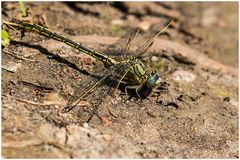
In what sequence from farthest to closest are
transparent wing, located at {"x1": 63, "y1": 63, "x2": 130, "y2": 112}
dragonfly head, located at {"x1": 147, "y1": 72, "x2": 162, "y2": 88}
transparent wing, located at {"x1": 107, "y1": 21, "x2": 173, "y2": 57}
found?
transparent wing, located at {"x1": 107, "y1": 21, "x2": 173, "y2": 57} → dragonfly head, located at {"x1": 147, "y1": 72, "x2": 162, "y2": 88} → transparent wing, located at {"x1": 63, "y1": 63, "x2": 130, "y2": 112}

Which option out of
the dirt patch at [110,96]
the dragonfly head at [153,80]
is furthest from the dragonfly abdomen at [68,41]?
the dragonfly head at [153,80]

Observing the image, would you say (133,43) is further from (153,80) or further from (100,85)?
(100,85)

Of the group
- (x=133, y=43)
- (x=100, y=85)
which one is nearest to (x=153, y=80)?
(x=100, y=85)

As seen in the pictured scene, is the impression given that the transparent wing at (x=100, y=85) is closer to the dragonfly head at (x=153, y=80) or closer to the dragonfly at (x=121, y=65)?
the dragonfly at (x=121, y=65)

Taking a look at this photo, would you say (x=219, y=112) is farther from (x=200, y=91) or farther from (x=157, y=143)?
(x=157, y=143)

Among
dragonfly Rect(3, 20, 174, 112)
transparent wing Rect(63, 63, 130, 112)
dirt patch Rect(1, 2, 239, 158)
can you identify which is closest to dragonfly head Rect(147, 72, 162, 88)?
dragonfly Rect(3, 20, 174, 112)

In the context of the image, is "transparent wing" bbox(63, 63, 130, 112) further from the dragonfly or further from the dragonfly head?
the dragonfly head

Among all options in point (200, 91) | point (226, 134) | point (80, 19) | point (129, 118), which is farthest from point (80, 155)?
point (80, 19)

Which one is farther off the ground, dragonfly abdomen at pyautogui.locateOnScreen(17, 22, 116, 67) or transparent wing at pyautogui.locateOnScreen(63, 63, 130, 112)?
dragonfly abdomen at pyautogui.locateOnScreen(17, 22, 116, 67)
